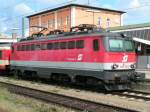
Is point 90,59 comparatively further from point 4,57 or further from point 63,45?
point 4,57

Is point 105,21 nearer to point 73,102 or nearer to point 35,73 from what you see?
point 35,73

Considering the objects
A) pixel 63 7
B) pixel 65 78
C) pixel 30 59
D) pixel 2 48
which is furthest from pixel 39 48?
pixel 63 7

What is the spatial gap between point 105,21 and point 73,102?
206 feet

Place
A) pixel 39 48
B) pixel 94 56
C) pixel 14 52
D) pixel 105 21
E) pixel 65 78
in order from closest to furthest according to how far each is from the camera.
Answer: pixel 94 56 < pixel 65 78 < pixel 39 48 < pixel 14 52 < pixel 105 21

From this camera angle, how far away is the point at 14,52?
98.6 ft

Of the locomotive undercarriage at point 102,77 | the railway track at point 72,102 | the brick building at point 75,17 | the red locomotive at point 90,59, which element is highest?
the brick building at point 75,17

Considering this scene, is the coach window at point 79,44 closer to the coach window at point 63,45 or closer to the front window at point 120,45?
the coach window at point 63,45

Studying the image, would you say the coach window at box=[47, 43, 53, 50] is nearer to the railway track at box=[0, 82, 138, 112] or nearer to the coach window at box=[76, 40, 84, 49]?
the coach window at box=[76, 40, 84, 49]

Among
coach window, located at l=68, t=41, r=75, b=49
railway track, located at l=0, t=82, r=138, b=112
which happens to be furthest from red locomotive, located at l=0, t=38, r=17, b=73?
railway track, located at l=0, t=82, r=138, b=112

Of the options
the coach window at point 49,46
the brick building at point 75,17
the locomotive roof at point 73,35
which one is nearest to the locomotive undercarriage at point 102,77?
the coach window at point 49,46

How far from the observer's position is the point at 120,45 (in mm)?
20484

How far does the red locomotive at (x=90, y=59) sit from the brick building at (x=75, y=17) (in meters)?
45.7

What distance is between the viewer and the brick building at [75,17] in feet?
235

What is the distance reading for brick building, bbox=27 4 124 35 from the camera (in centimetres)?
7156
